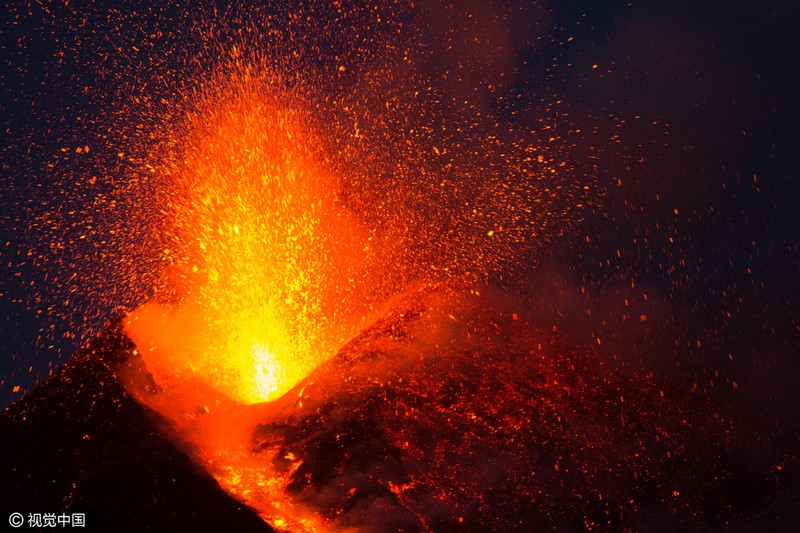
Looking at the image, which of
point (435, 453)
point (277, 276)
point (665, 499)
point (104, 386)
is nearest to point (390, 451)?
point (435, 453)

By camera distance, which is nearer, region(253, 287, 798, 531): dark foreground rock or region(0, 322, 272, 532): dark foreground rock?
region(0, 322, 272, 532): dark foreground rock

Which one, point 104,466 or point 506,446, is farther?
point 506,446

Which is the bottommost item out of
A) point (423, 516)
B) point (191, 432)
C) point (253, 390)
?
point (423, 516)

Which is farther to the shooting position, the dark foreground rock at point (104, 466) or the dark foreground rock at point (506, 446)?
the dark foreground rock at point (506, 446)

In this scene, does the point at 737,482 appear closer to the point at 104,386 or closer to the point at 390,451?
the point at 390,451

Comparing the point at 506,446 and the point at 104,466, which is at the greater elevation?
the point at 104,466

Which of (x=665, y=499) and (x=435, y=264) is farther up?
(x=435, y=264)

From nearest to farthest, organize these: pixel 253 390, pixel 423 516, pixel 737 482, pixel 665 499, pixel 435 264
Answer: pixel 423 516 < pixel 665 499 < pixel 737 482 < pixel 253 390 < pixel 435 264

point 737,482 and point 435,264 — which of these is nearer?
point 737,482
